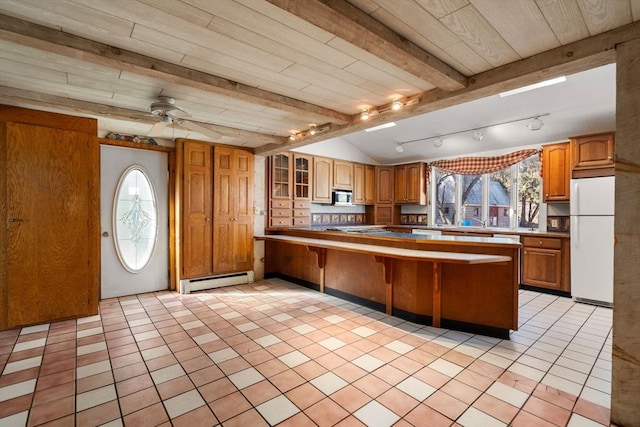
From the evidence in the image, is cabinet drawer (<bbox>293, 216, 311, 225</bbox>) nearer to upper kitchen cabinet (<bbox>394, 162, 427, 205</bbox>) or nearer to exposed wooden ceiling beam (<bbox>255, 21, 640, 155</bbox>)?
upper kitchen cabinet (<bbox>394, 162, 427, 205</bbox>)

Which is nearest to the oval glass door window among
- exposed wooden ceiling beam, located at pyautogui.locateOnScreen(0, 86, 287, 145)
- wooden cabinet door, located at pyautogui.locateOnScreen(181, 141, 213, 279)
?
wooden cabinet door, located at pyautogui.locateOnScreen(181, 141, 213, 279)

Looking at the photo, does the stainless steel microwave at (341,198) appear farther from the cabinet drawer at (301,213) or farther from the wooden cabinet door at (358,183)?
the cabinet drawer at (301,213)

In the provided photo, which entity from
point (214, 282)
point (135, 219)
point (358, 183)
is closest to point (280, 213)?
point (214, 282)

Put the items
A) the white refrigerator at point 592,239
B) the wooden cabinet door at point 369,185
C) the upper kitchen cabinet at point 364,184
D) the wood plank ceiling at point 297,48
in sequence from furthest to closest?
the wooden cabinet door at point 369,185 < the upper kitchen cabinet at point 364,184 < the white refrigerator at point 592,239 < the wood plank ceiling at point 297,48

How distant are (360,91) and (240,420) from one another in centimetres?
273

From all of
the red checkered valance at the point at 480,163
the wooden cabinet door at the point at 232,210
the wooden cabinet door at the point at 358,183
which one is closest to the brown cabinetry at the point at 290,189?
the wooden cabinet door at the point at 232,210

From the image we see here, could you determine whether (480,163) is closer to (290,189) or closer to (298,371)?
(290,189)

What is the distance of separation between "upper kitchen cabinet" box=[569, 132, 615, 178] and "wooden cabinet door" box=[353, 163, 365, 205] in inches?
147

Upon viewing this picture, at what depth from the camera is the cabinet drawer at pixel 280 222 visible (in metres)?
5.60

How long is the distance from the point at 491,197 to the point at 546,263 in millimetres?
1750

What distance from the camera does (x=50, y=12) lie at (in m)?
1.72

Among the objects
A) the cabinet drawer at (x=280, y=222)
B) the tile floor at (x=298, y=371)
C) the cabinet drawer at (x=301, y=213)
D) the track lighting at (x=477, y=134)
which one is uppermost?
the track lighting at (x=477, y=134)

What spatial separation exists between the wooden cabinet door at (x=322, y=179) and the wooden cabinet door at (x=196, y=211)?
208cm

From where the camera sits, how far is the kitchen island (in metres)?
2.96
